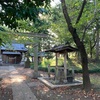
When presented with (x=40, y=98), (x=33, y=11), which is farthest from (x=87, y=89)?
(x=33, y=11)

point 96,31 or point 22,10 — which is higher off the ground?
point 96,31

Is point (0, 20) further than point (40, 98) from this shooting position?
No

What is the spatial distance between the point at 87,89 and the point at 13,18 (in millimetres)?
5910

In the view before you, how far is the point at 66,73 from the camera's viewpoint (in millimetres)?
9961

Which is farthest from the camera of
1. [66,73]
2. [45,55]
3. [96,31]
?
[45,55]

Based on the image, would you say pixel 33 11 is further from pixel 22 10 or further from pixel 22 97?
pixel 22 97

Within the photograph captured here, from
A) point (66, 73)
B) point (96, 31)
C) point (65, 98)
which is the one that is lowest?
point (65, 98)

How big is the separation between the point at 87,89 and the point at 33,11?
19.0 feet

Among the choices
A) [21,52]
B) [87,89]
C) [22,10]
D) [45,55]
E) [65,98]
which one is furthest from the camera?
[21,52]

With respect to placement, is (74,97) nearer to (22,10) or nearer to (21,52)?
(22,10)

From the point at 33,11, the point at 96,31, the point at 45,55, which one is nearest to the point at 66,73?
the point at 33,11

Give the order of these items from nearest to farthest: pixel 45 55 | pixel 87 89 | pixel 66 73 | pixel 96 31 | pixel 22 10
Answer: pixel 22 10 < pixel 87 89 < pixel 66 73 < pixel 96 31 < pixel 45 55

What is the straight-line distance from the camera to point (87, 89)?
7738 millimetres

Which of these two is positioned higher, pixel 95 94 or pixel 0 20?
pixel 0 20
